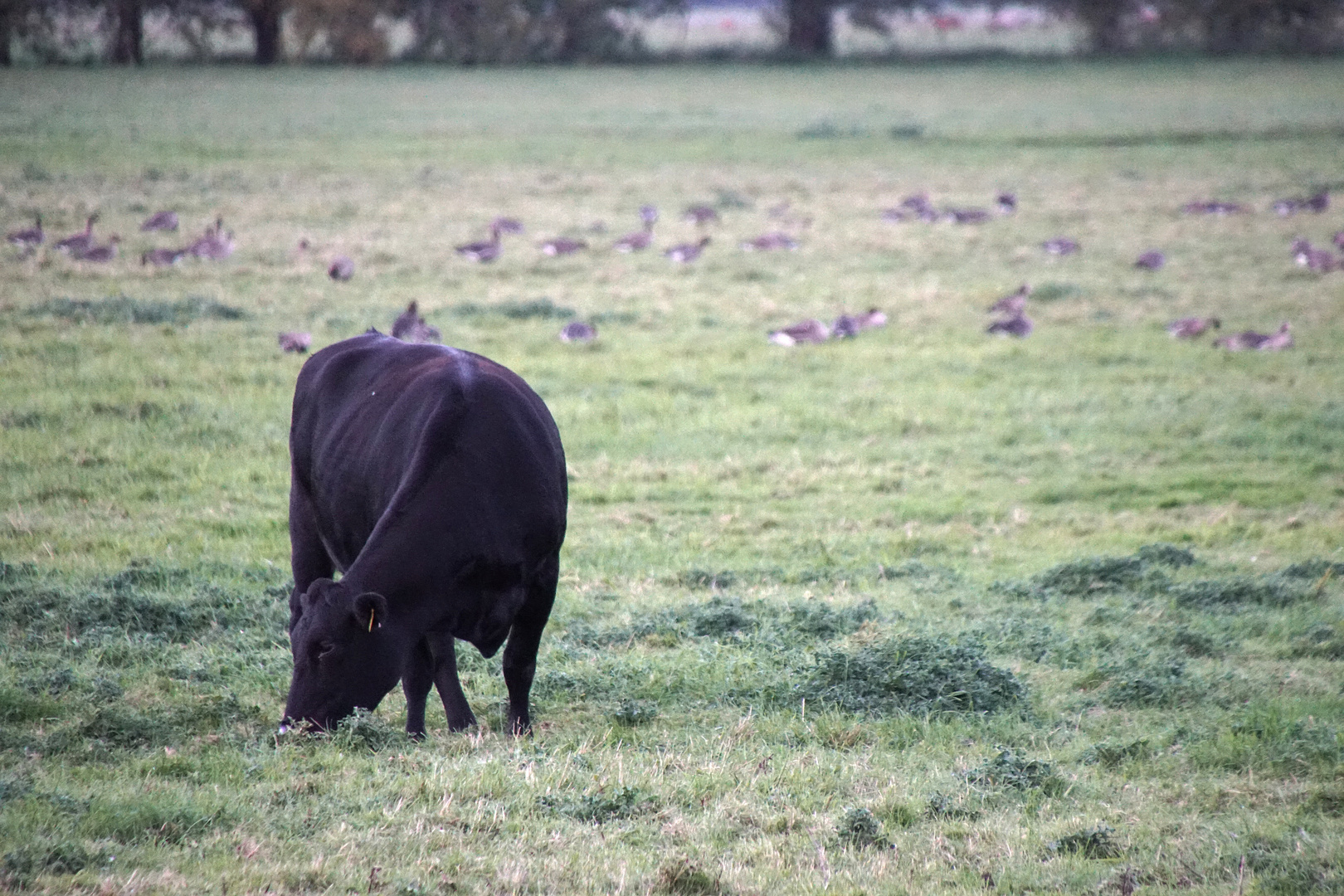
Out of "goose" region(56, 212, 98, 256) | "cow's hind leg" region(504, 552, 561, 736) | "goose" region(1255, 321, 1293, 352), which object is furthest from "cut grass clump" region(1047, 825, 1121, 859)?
"goose" region(56, 212, 98, 256)

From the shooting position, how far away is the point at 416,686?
5.80 metres

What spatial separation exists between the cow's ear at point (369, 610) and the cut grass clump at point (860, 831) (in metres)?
1.91

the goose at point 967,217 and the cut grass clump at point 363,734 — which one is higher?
the goose at point 967,217

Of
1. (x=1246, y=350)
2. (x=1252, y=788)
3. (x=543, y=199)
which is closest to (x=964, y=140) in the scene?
(x=543, y=199)

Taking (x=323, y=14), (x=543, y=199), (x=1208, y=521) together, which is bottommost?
(x=1208, y=521)

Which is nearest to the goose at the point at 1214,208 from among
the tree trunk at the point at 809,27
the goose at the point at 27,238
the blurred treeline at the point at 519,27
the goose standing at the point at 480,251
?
the goose standing at the point at 480,251

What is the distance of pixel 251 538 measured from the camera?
8695 millimetres

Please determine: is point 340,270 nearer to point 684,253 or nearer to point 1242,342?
point 684,253

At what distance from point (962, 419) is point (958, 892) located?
7961mm

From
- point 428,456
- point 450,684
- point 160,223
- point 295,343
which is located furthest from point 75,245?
point 450,684

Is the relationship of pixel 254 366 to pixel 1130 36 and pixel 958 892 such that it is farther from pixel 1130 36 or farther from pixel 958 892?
pixel 1130 36

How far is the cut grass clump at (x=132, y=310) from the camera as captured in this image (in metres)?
13.7

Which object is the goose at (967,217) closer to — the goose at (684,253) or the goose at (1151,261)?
the goose at (1151,261)

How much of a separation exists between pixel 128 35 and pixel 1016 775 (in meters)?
49.0
